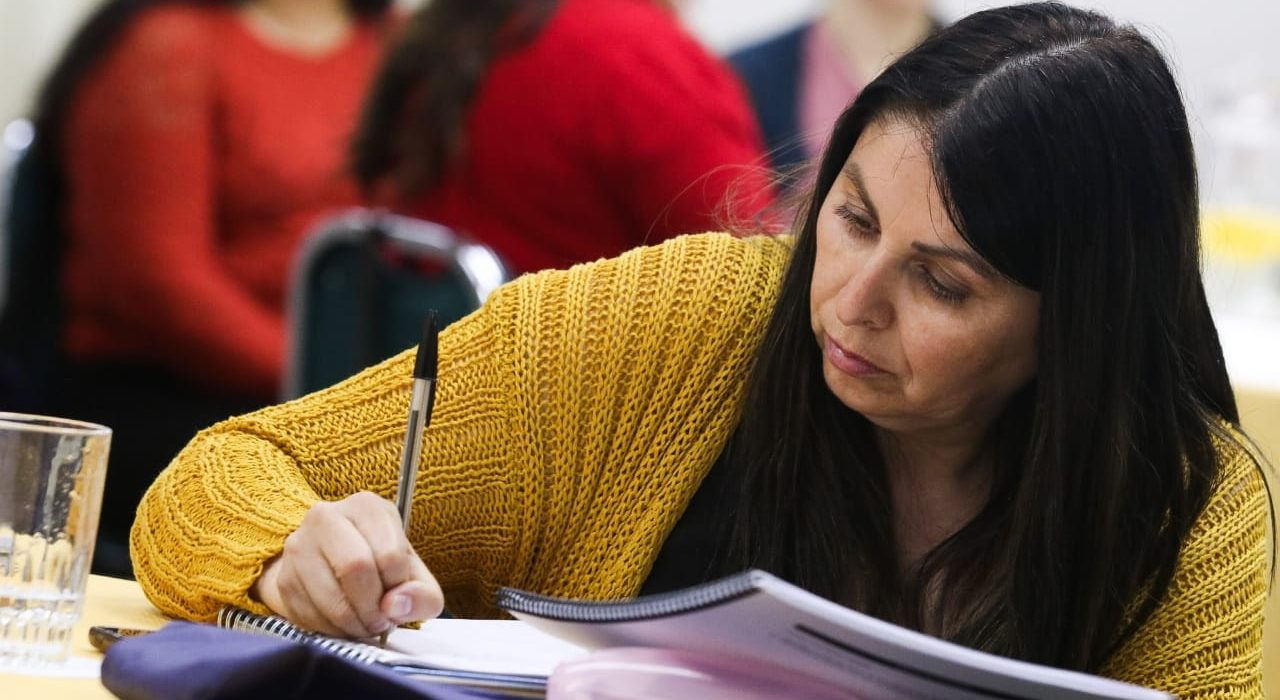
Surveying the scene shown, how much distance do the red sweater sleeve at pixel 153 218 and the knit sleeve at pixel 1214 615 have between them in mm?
1944

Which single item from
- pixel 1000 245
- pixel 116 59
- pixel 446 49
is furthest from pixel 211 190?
pixel 1000 245

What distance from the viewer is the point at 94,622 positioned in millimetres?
1099

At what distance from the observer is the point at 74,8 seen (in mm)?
4582

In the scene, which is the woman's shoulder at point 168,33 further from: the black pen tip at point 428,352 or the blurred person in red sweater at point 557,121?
the black pen tip at point 428,352

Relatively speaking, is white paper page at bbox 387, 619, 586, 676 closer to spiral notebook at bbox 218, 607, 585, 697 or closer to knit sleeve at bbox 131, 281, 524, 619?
spiral notebook at bbox 218, 607, 585, 697

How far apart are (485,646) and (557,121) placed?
1550 millimetres

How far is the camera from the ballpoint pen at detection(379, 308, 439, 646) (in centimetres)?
110

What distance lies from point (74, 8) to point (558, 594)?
12.0ft

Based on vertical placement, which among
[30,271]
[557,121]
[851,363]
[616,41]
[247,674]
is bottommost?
[30,271]

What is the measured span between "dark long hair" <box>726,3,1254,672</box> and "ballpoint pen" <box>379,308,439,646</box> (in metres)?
0.27

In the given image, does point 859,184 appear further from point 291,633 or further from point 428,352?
point 291,633

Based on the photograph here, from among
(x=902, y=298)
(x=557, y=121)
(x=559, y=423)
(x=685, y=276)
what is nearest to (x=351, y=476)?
(x=559, y=423)

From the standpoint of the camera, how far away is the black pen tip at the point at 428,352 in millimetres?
1100

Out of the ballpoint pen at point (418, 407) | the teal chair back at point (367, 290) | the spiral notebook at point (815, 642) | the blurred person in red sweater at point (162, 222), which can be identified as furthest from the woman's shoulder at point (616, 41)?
the spiral notebook at point (815, 642)
